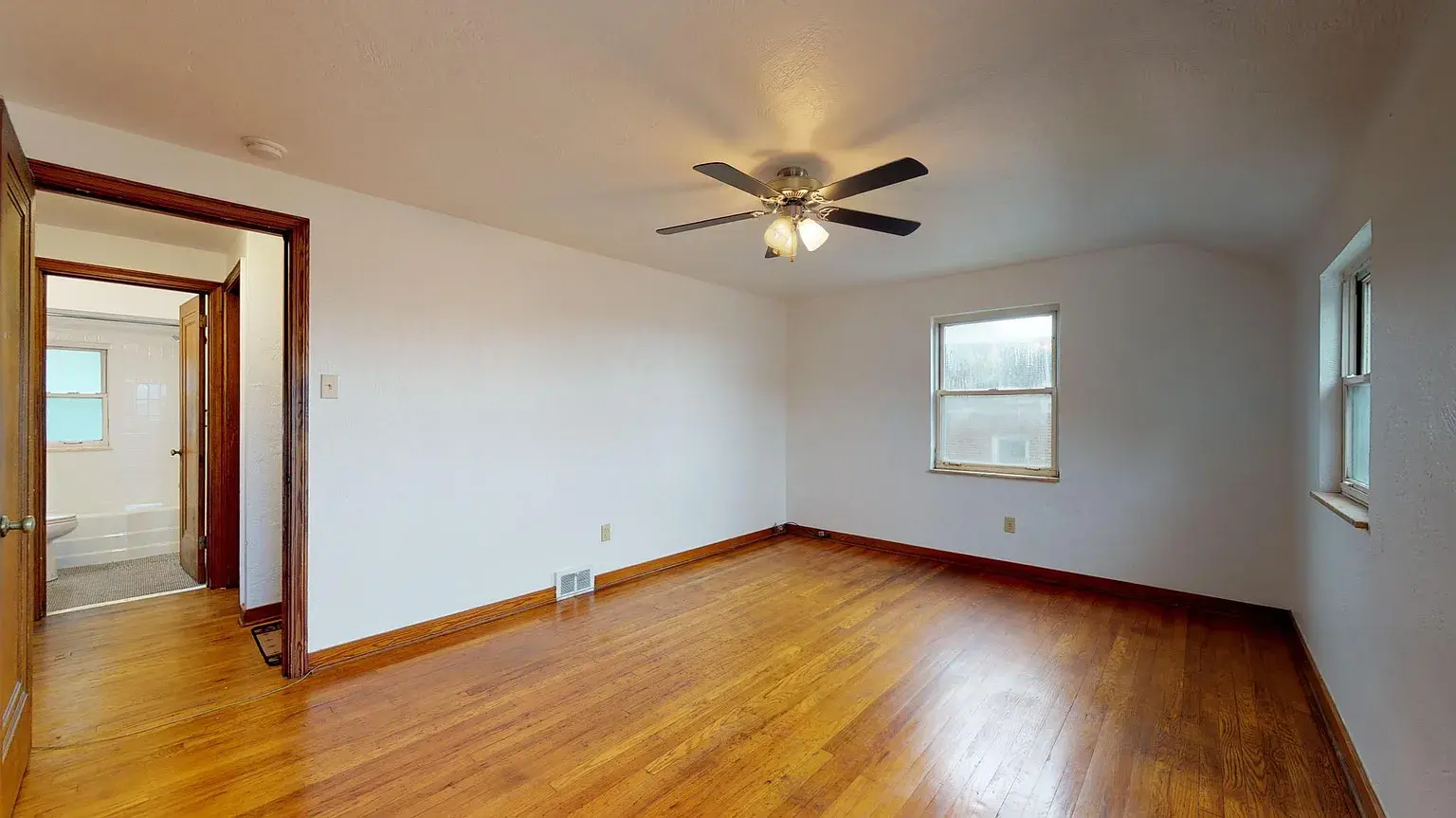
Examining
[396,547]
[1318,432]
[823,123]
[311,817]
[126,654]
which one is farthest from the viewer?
[396,547]

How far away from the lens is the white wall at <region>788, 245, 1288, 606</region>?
3436 millimetres

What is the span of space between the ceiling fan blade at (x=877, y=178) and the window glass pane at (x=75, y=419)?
618cm

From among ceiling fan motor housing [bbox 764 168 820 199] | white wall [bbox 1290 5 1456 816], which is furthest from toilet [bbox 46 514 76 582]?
white wall [bbox 1290 5 1456 816]

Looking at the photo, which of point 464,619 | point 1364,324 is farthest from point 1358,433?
point 464,619

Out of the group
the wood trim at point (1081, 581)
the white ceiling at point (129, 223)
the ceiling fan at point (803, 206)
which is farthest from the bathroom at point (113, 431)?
the wood trim at point (1081, 581)

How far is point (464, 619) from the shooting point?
327 cm

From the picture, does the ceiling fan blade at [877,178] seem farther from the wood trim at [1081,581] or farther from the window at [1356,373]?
the wood trim at [1081,581]

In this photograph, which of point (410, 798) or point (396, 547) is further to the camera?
point (396, 547)

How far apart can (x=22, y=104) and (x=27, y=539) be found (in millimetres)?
1493

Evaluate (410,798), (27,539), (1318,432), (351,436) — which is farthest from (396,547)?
(1318,432)

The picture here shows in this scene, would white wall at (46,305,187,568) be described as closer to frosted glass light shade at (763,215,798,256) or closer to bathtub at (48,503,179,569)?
bathtub at (48,503,179,569)

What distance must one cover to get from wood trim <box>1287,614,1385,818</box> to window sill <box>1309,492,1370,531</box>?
73 cm

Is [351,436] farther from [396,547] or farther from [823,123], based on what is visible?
[823,123]

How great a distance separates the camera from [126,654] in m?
2.84
